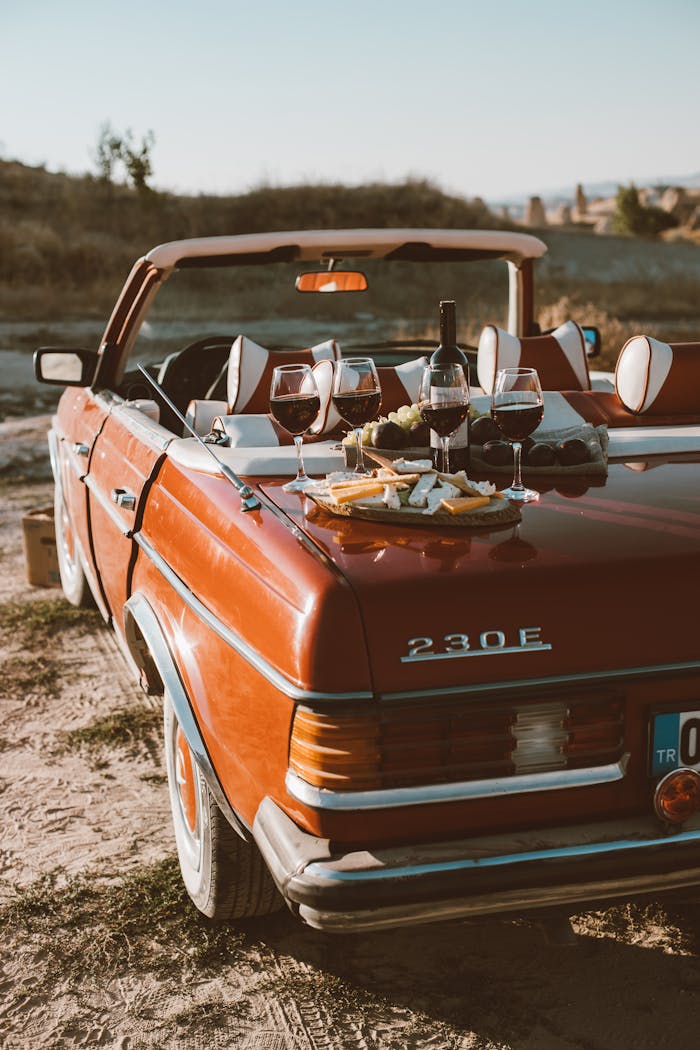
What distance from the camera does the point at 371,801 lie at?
6.06 ft

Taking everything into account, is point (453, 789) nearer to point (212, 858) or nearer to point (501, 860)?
point (501, 860)

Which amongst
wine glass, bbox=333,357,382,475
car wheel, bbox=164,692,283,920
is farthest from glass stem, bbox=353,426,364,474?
car wheel, bbox=164,692,283,920

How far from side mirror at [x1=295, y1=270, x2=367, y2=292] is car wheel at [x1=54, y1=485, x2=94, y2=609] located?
1.76 m

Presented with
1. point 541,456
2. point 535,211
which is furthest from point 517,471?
point 535,211

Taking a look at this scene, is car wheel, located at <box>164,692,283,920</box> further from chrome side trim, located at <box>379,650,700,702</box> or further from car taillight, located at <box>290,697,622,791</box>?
chrome side trim, located at <box>379,650,700,702</box>

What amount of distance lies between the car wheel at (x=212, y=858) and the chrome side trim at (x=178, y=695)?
112 millimetres

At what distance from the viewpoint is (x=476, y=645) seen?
185cm

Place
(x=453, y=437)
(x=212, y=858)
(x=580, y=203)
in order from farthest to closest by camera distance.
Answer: (x=580, y=203) < (x=453, y=437) < (x=212, y=858)

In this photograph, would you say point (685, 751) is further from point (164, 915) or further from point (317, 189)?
point (317, 189)

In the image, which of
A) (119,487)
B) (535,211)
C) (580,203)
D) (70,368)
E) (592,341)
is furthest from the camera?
(580,203)

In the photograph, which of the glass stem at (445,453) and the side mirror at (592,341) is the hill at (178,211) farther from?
the glass stem at (445,453)

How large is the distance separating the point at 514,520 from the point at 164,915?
1475 mm

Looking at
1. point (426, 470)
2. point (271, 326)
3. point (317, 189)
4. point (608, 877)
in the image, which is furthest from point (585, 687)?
point (317, 189)

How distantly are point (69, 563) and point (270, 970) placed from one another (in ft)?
10.6
